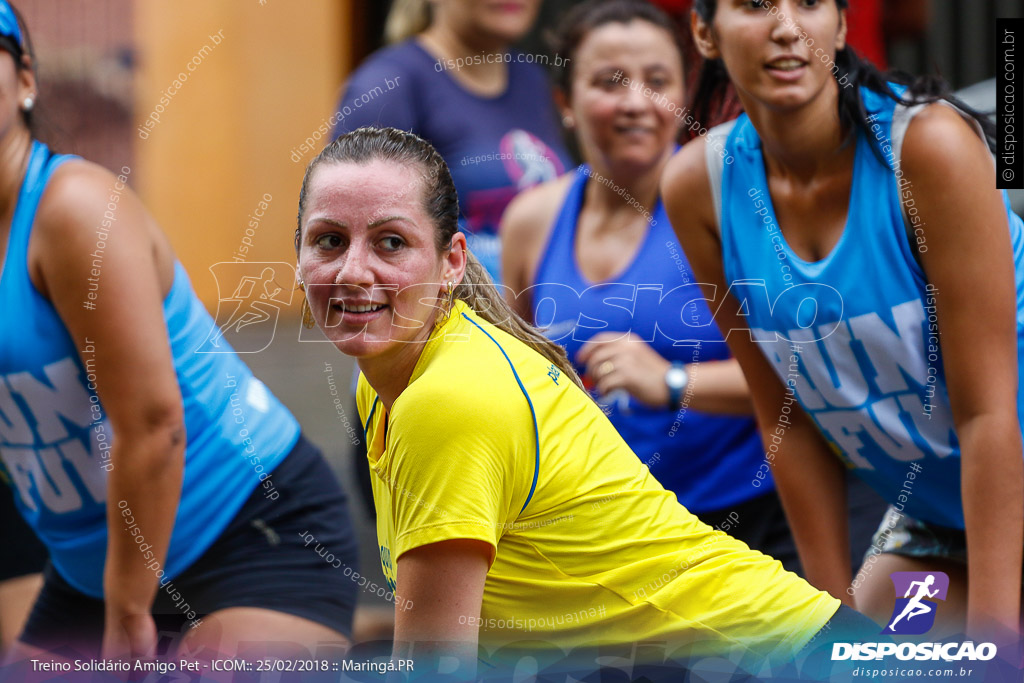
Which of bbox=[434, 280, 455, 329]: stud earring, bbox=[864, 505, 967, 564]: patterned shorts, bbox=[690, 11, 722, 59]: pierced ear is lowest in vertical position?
bbox=[864, 505, 967, 564]: patterned shorts

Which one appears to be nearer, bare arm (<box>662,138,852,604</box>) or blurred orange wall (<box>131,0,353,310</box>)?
bare arm (<box>662,138,852,604</box>)

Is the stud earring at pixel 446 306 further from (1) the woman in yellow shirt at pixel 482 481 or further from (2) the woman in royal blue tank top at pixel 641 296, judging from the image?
(2) the woman in royal blue tank top at pixel 641 296

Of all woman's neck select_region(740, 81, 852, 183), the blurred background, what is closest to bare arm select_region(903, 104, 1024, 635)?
woman's neck select_region(740, 81, 852, 183)

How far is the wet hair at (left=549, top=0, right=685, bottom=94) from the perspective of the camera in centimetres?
224

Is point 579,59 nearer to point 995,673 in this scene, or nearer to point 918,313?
point 918,313

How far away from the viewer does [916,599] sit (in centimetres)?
160

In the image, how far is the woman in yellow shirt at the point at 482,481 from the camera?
1.22 meters

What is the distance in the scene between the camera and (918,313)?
5.01 feet

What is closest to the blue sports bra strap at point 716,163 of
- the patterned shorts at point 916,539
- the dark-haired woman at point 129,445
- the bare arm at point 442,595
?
the patterned shorts at point 916,539

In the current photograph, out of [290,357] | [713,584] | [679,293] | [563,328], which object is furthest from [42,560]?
[290,357]

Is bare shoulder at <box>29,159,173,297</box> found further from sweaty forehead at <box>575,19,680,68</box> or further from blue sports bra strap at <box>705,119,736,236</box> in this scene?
sweaty forehead at <box>575,19,680,68</box>

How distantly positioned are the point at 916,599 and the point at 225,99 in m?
4.16

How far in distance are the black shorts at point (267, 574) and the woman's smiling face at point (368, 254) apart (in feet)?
2.22

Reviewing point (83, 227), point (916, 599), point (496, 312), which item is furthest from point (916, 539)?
point (83, 227)
